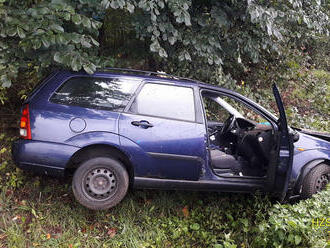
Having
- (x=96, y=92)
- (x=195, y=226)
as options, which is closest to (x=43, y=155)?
(x=96, y=92)

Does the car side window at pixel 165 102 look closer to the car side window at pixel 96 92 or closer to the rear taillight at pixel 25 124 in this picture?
the car side window at pixel 96 92

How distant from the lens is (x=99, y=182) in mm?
3430

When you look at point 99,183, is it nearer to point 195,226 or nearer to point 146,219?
point 146,219

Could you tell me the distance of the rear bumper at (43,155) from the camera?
330cm

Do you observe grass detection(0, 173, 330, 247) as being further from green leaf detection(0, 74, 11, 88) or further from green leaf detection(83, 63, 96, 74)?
green leaf detection(83, 63, 96, 74)

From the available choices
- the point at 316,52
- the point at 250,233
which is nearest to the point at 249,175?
the point at 250,233

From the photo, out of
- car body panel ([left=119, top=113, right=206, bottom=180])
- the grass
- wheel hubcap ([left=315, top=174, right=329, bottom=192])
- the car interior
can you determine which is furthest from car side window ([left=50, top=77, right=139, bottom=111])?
wheel hubcap ([left=315, top=174, right=329, bottom=192])

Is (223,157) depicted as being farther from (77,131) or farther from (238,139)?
(77,131)

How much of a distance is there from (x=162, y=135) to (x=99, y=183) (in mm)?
871

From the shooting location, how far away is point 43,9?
3.41 meters

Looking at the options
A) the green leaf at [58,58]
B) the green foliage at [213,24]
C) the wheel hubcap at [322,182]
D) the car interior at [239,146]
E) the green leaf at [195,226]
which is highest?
the green foliage at [213,24]

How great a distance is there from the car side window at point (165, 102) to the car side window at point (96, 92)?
142 mm

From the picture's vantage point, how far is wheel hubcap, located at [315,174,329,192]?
3894mm

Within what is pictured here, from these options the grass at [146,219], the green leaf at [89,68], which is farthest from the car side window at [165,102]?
the grass at [146,219]
